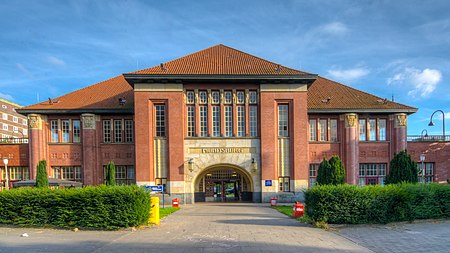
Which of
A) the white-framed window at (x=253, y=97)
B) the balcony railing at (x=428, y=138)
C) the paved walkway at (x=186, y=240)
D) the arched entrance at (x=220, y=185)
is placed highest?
the white-framed window at (x=253, y=97)

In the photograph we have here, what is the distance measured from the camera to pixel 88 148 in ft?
90.2

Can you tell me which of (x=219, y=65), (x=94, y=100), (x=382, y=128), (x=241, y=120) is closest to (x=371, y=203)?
(x=241, y=120)

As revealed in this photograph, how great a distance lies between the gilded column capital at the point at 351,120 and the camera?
28000 millimetres

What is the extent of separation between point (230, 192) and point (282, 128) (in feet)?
28.0

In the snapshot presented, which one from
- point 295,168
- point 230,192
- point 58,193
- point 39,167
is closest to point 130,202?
point 58,193

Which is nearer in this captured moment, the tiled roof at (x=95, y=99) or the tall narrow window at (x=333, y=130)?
the tiled roof at (x=95, y=99)

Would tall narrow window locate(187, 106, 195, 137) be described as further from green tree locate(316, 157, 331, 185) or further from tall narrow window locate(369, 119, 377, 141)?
tall narrow window locate(369, 119, 377, 141)

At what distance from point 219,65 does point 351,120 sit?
42.6 ft

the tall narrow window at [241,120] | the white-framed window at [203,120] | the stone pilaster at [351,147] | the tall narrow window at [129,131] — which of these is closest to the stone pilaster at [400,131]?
the stone pilaster at [351,147]

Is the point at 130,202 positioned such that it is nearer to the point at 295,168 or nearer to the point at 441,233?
the point at 441,233

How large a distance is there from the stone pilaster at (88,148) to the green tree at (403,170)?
23501 mm

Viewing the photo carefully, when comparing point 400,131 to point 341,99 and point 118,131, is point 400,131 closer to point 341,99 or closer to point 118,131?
point 341,99

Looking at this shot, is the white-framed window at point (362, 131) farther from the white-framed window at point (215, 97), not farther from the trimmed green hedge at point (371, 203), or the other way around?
the trimmed green hedge at point (371, 203)

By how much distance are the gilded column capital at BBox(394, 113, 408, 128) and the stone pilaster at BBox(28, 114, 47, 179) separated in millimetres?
32472
